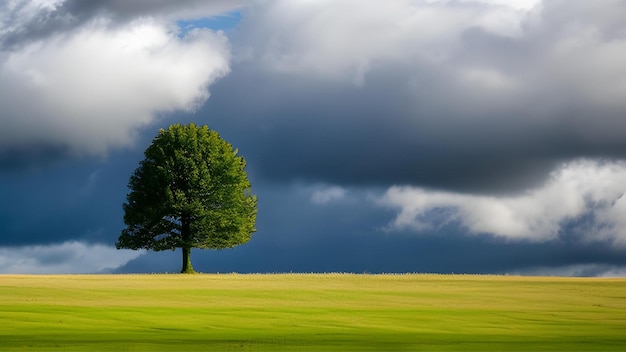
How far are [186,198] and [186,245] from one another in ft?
16.0

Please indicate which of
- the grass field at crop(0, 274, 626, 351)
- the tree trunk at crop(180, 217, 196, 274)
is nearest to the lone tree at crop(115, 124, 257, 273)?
the tree trunk at crop(180, 217, 196, 274)

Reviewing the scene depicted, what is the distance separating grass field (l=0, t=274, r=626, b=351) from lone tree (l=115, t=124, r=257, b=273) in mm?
17343

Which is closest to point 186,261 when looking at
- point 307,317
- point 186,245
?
point 186,245

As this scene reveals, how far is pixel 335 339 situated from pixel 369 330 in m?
4.25

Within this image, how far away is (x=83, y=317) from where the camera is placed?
43438mm

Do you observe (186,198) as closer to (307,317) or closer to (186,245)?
(186,245)

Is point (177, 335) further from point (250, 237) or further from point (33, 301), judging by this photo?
point (250, 237)

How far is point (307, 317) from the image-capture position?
146ft

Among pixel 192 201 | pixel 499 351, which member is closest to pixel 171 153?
pixel 192 201

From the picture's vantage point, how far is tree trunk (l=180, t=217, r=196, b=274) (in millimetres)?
88819

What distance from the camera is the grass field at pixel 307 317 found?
33312 millimetres

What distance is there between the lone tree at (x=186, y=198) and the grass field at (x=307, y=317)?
17.3 meters

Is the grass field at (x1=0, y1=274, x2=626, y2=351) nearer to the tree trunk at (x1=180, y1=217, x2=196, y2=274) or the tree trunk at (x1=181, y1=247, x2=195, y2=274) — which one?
the tree trunk at (x1=180, y1=217, x2=196, y2=274)

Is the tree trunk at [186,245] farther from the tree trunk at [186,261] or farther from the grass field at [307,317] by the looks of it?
the grass field at [307,317]
